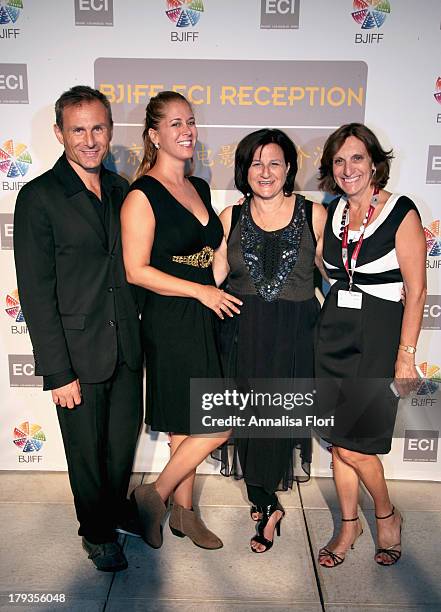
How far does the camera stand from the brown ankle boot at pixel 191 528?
278 cm

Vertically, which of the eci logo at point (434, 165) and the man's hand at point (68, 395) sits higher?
the eci logo at point (434, 165)

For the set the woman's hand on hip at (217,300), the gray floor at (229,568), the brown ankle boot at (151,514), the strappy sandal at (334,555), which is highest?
the woman's hand on hip at (217,300)

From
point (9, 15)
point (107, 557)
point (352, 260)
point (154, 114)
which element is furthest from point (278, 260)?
point (9, 15)

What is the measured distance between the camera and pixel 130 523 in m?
2.87

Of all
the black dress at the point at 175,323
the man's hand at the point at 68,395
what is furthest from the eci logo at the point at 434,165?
the man's hand at the point at 68,395

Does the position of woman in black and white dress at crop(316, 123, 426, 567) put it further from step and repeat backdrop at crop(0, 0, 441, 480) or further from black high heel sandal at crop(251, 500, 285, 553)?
step and repeat backdrop at crop(0, 0, 441, 480)

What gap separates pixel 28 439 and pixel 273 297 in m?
1.86

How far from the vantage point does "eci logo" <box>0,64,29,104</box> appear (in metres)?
3.07

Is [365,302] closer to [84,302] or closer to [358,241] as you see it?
[358,241]

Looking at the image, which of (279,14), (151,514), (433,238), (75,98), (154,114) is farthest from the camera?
(433,238)

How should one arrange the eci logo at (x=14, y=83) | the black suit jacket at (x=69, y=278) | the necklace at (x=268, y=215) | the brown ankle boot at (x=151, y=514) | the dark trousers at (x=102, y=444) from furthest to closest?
the eci logo at (x=14, y=83) → the brown ankle boot at (x=151, y=514) → the necklace at (x=268, y=215) → the dark trousers at (x=102, y=444) → the black suit jacket at (x=69, y=278)

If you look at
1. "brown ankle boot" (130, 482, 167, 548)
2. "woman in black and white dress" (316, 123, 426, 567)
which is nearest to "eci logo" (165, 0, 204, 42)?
"woman in black and white dress" (316, 123, 426, 567)

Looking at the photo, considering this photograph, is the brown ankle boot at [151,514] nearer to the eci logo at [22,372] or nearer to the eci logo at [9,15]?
the eci logo at [22,372]

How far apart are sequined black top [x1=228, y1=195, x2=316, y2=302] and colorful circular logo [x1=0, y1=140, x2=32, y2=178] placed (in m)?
1.35
